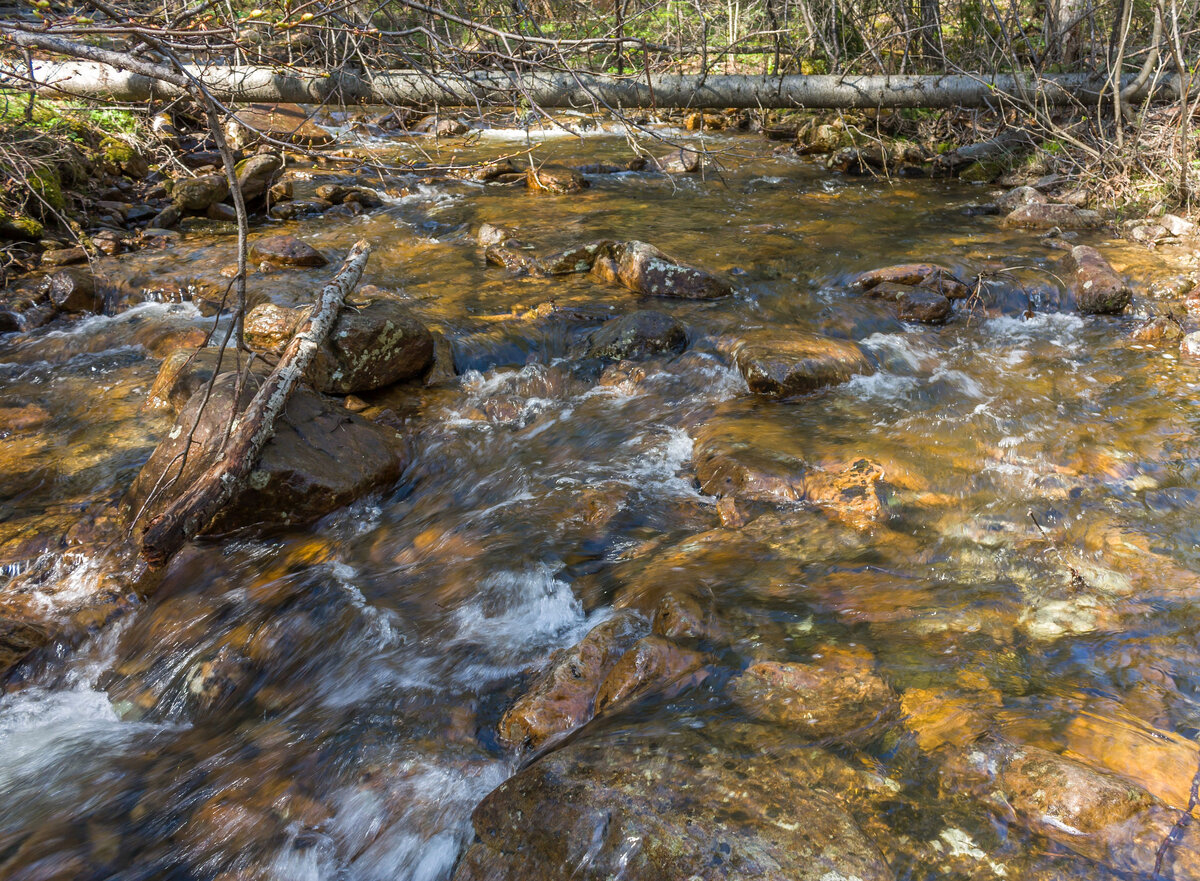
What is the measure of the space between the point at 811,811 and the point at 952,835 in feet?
1.43

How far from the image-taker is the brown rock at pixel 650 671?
9.43 ft

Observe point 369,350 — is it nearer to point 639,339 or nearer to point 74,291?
point 639,339

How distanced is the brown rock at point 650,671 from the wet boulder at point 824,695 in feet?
0.64

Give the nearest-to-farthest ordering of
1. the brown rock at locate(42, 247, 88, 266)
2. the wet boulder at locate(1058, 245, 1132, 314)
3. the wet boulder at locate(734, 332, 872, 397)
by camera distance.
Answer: the wet boulder at locate(734, 332, 872, 397) → the wet boulder at locate(1058, 245, 1132, 314) → the brown rock at locate(42, 247, 88, 266)

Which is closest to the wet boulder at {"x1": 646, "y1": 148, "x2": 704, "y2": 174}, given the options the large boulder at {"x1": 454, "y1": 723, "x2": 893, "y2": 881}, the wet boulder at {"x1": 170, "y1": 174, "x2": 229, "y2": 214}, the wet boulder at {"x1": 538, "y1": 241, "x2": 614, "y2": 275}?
the wet boulder at {"x1": 538, "y1": 241, "x2": 614, "y2": 275}

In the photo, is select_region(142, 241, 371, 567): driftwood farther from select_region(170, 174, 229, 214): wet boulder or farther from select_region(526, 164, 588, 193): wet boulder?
select_region(526, 164, 588, 193): wet boulder

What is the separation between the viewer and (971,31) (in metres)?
10.5

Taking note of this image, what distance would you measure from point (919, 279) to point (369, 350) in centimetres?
515

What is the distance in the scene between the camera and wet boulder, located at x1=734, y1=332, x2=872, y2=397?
5.46 meters

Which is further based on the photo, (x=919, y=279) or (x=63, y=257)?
(x=63, y=257)

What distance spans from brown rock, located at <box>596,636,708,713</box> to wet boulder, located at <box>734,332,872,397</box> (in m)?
2.90

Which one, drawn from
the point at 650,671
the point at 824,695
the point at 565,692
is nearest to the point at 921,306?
the point at 824,695

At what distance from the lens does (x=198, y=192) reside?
893cm

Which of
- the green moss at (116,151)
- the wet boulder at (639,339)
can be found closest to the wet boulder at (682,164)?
the wet boulder at (639,339)
